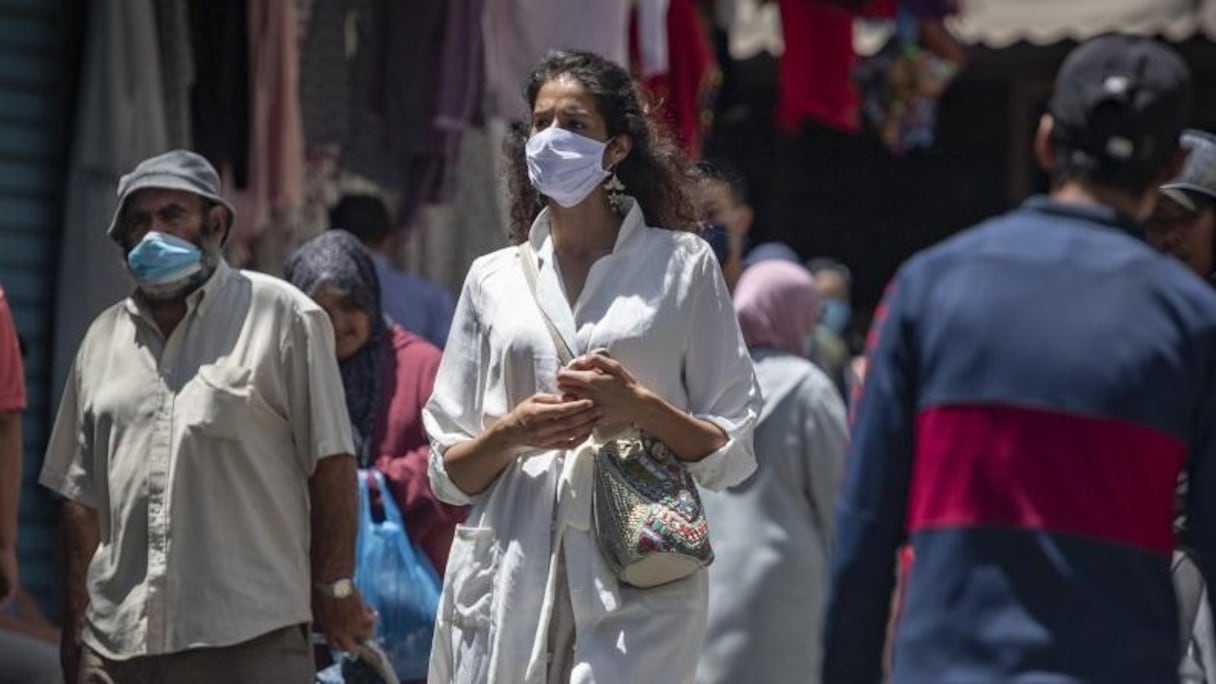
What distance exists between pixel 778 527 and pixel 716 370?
2504mm

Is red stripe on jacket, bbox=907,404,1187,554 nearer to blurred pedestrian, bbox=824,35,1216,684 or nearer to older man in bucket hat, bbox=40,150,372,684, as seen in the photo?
blurred pedestrian, bbox=824,35,1216,684

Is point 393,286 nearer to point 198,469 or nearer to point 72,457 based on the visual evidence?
point 72,457

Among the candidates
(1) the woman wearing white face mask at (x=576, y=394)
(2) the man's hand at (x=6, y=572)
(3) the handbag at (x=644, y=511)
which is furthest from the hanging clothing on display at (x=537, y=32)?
(3) the handbag at (x=644, y=511)

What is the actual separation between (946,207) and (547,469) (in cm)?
1179

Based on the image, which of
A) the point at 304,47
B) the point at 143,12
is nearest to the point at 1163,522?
→ the point at 143,12

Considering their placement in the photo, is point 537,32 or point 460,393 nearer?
point 460,393

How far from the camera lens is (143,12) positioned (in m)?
8.73

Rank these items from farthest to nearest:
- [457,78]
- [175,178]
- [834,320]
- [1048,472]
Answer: [834,320] → [457,78] → [175,178] → [1048,472]

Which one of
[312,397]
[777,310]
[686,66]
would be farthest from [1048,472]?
[686,66]

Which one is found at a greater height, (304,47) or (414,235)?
(304,47)

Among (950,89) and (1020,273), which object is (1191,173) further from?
(950,89)

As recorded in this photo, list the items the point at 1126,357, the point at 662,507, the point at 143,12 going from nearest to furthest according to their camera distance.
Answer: the point at 1126,357, the point at 662,507, the point at 143,12

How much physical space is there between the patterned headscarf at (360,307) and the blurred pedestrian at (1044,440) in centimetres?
320

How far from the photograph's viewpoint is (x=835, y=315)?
47.6 feet
